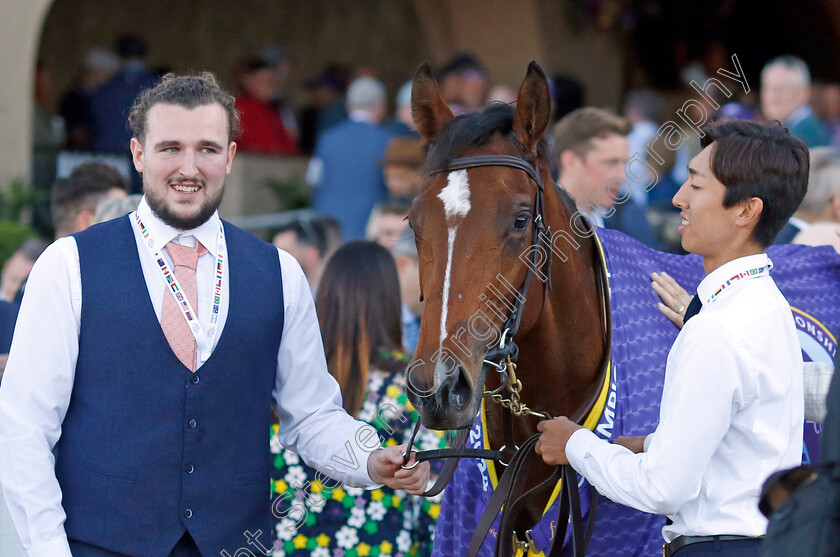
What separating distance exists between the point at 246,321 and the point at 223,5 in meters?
9.98

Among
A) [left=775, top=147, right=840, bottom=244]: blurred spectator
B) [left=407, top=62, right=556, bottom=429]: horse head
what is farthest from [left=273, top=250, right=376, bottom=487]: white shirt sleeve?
[left=775, top=147, right=840, bottom=244]: blurred spectator

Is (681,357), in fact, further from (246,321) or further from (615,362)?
(246,321)

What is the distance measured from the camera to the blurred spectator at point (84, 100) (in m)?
8.96

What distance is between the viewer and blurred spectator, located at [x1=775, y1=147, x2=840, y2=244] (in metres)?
4.41

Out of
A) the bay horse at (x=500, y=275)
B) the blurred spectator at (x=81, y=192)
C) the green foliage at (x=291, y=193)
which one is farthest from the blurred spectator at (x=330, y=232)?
the bay horse at (x=500, y=275)

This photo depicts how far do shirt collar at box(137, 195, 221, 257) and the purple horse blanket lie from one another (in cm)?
91

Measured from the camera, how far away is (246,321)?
2484 millimetres

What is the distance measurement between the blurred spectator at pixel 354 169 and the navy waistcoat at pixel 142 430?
5071 mm

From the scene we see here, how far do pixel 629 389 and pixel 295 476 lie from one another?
53.1 inches

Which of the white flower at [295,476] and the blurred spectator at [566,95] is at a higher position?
the blurred spectator at [566,95]

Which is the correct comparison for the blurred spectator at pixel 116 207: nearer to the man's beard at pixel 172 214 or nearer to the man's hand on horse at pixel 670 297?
the man's beard at pixel 172 214

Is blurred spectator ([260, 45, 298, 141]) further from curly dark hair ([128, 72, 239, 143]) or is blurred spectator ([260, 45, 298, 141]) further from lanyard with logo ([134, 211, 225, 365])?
lanyard with logo ([134, 211, 225, 365])

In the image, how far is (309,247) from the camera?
5.88 meters

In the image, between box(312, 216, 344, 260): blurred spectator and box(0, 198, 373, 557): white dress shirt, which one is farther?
box(312, 216, 344, 260): blurred spectator
